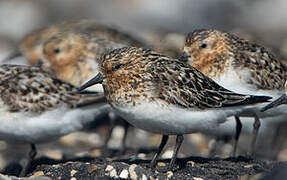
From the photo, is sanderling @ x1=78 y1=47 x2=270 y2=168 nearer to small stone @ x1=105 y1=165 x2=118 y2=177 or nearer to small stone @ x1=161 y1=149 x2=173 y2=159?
small stone @ x1=105 y1=165 x2=118 y2=177

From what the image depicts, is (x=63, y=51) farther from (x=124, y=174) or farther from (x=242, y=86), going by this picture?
(x=124, y=174)

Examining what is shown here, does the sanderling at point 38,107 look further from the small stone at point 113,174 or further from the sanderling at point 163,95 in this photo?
the small stone at point 113,174

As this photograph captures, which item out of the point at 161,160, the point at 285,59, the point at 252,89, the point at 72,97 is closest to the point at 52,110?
the point at 72,97

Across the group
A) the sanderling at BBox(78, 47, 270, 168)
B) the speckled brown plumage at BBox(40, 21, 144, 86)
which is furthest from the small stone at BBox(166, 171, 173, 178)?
the speckled brown plumage at BBox(40, 21, 144, 86)

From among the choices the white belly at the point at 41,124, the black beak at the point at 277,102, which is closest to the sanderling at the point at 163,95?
the black beak at the point at 277,102

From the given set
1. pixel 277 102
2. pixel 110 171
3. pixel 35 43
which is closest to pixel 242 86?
A: pixel 277 102
